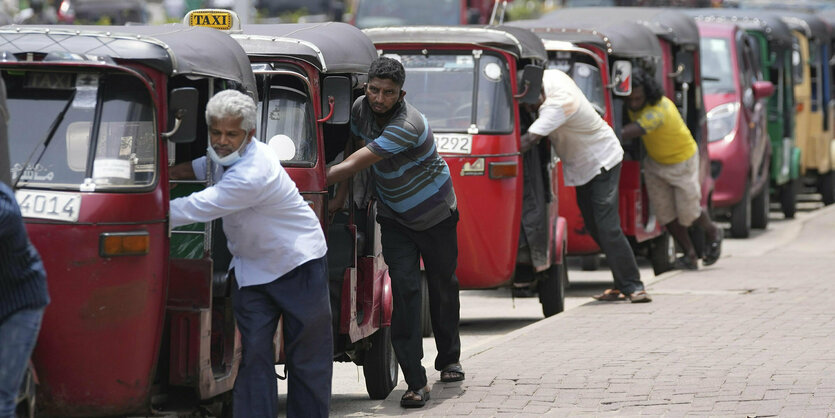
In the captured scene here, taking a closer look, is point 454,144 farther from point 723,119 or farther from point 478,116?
point 723,119

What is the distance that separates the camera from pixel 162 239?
6.26 meters

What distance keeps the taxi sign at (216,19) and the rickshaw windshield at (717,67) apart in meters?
10.7

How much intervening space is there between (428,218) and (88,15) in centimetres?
3210

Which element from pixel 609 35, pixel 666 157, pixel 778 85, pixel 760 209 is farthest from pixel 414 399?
pixel 778 85

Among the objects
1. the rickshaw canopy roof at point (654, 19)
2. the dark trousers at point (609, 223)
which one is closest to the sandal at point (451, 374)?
the dark trousers at point (609, 223)

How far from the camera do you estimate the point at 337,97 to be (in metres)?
7.91

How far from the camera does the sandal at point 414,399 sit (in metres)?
7.84

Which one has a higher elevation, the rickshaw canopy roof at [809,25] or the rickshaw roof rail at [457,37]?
the rickshaw roof rail at [457,37]

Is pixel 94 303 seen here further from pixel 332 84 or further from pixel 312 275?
pixel 332 84

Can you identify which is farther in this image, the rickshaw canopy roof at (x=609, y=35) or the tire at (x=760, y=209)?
the tire at (x=760, y=209)

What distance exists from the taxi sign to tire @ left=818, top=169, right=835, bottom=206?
1676 cm

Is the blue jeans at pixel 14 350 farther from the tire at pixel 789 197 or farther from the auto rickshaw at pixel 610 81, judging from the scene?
the tire at pixel 789 197

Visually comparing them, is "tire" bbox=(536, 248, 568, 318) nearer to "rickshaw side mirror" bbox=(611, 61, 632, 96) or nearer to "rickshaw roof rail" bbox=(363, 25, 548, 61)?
"rickshaw roof rail" bbox=(363, 25, 548, 61)

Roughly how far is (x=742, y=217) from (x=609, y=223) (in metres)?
7.05
